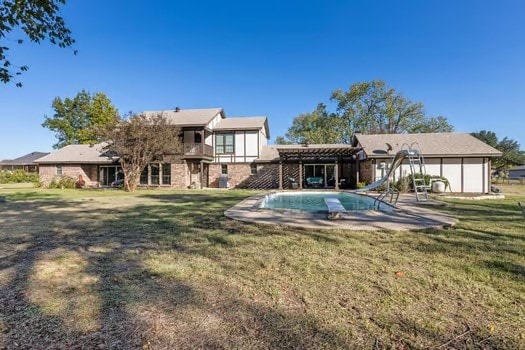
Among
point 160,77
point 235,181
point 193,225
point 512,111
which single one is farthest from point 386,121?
point 193,225

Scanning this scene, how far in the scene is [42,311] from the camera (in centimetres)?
278

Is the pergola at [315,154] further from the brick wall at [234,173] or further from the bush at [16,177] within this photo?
the bush at [16,177]

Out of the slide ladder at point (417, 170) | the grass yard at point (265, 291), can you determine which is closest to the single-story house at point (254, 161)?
the slide ladder at point (417, 170)

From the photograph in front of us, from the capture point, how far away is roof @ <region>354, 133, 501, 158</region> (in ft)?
64.6

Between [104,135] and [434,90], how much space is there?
112 feet

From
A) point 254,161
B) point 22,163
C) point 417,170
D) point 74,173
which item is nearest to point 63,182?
point 74,173

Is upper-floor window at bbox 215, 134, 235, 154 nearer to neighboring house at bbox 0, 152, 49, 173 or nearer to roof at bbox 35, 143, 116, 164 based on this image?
roof at bbox 35, 143, 116, 164

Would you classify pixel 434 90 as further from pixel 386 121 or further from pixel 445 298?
pixel 445 298

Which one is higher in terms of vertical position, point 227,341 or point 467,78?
point 467,78

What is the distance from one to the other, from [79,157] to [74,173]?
4.95 feet

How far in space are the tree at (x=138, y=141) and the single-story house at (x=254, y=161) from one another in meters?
2.84

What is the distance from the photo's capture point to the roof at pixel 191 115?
24.0 meters

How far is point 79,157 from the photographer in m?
26.7

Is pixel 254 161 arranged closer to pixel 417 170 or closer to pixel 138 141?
pixel 138 141
